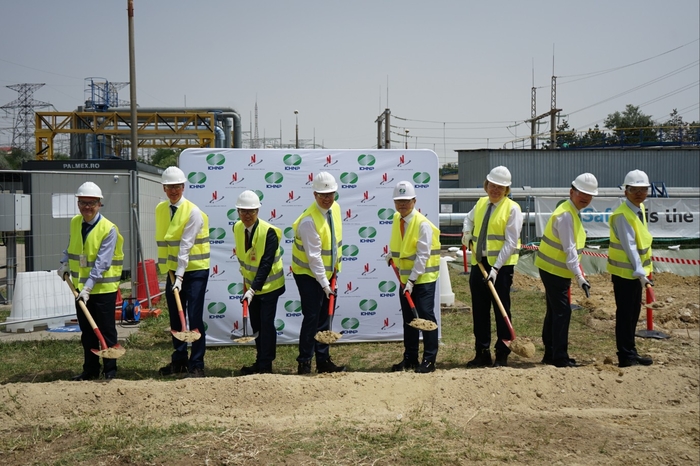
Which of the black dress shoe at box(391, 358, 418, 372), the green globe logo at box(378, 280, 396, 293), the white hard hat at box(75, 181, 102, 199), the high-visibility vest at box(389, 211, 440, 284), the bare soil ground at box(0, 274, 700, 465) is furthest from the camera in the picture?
the green globe logo at box(378, 280, 396, 293)

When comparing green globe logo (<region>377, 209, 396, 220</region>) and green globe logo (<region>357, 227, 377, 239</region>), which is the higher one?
green globe logo (<region>377, 209, 396, 220</region>)

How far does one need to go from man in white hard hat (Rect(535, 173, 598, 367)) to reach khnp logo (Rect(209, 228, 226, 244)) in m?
4.05

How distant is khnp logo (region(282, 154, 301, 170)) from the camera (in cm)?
860

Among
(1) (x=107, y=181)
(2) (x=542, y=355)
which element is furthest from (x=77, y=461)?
(1) (x=107, y=181)

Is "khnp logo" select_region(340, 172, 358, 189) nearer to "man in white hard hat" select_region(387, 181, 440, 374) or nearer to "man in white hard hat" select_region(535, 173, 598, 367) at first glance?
"man in white hard hat" select_region(387, 181, 440, 374)

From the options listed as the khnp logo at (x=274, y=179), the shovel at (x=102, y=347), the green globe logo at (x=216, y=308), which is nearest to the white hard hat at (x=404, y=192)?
the khnp logo at (x=274, y=179)

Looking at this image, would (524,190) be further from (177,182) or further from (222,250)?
(177,182)

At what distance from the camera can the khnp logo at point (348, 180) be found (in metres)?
8.71

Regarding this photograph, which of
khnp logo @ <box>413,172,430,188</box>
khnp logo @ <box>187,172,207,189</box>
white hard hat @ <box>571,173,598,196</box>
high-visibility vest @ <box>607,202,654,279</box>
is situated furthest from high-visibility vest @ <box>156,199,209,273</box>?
high-visibility vest @ <box>607,202,654,279</box>

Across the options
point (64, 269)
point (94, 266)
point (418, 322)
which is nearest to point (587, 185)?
point (418, 322)

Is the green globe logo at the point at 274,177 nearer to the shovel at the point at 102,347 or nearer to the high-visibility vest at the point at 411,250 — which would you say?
the high-visibility vest at the point at 411,250

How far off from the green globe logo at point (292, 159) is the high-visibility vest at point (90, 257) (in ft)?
8.39

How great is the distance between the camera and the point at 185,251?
6984 mm

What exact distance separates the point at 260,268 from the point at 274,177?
1.94 meters
